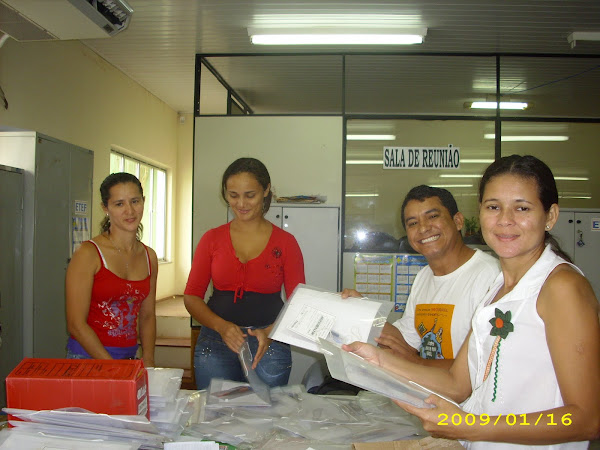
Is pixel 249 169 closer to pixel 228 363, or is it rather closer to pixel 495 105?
pixel 228 363

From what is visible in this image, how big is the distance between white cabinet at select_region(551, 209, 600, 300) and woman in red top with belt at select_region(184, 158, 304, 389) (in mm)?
3739

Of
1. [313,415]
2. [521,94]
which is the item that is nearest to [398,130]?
[521,94]

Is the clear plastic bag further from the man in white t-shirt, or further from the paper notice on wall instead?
the paper notice on wall

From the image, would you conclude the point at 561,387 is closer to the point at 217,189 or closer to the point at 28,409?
the point at 28,409

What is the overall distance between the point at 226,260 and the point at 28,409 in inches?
41.2

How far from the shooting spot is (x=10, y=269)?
325cm

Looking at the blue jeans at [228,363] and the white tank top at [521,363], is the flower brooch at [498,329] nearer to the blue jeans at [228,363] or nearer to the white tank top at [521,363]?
the white tank top at [521,363]

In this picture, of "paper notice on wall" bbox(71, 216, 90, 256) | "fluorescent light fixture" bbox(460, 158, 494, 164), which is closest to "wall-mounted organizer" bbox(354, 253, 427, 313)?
"fluorescent light fixture" bbox(460, 158, 494, 164)

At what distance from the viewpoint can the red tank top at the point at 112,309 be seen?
200 cm

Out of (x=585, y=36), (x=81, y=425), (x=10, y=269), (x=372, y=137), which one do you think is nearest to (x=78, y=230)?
(x=10, y=269)

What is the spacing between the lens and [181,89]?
7.33m

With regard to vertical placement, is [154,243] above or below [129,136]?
below
